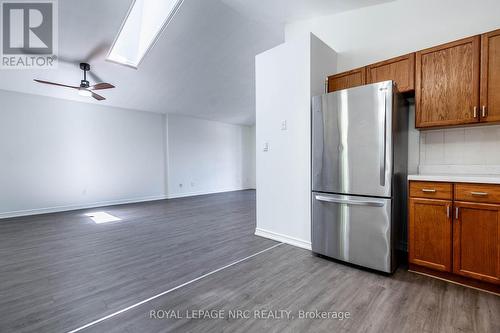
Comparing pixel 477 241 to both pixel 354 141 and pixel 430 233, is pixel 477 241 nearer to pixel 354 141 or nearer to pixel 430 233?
pixel 430 233

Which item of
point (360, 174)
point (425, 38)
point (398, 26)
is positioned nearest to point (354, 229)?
point (360, 174)

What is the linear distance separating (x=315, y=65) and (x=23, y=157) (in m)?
5.94

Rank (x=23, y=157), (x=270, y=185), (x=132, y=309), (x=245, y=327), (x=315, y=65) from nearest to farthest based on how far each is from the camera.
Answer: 1. (x=245, y=327)
2. (x=132, y=309)
3. (x=315, y=65)
4. (x=270, y=185)
5. (x=23, y=157)

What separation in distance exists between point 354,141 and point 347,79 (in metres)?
0.96

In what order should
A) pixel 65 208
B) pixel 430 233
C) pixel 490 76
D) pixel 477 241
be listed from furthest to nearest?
pixel 65 208, pixel 430 233, pixel 490 76, pixel 477 241

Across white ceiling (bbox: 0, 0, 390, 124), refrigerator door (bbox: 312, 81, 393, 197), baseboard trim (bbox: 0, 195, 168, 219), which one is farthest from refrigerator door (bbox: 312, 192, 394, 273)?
baseboard trim (bbox: 0, 195, 168, 219)

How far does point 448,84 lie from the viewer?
6.85 feet

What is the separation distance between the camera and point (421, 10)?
252cm

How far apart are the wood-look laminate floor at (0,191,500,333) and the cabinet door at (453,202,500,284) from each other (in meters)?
0.17

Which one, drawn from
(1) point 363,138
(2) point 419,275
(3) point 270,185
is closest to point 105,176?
(3) point 270,185

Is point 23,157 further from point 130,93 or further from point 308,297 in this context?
point 308,297

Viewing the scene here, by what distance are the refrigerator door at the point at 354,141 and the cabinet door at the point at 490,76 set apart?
729 mm

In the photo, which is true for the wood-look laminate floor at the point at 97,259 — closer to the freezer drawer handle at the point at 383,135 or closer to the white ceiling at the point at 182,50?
the freezer drawer handle at the point at 383,135

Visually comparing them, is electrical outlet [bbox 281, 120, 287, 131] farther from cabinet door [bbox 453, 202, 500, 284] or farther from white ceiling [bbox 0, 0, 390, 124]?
cabinet door [bbox 453, 202, 500, 284]
